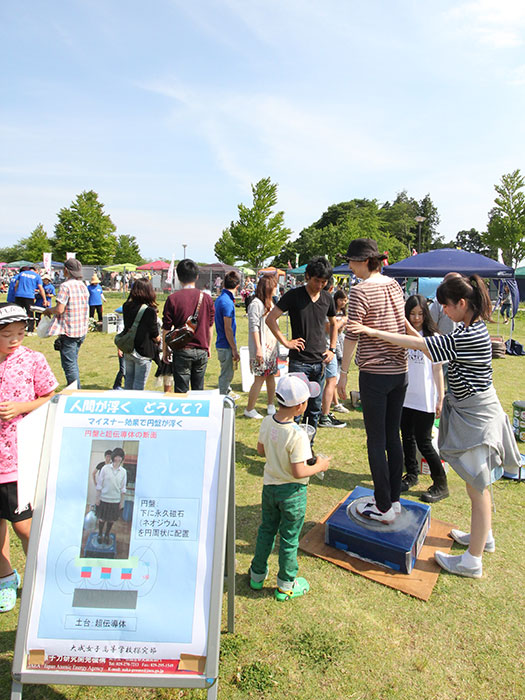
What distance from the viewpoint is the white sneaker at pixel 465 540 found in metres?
3.24

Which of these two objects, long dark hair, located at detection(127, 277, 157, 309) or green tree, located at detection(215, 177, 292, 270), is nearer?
long dark hair, located at detection(127, 277, 157, 309)

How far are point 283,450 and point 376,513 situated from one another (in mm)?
1173

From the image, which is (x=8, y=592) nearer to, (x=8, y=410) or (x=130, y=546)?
(x=8, y=410)

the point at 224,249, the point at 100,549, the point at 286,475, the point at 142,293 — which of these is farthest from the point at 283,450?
the point at 224,249

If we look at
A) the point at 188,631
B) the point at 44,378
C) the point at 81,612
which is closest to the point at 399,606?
the point at 188,631

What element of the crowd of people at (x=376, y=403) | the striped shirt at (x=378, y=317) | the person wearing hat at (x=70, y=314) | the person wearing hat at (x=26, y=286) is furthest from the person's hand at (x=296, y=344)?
the person wearing hat at (x=26, y=286)

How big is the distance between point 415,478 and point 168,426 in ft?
10.4

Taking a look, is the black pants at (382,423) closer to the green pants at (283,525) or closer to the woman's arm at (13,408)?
the green pants at (283,525)

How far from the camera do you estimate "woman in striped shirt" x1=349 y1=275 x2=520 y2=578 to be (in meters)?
2.76

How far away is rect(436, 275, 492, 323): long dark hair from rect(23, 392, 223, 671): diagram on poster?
172cm

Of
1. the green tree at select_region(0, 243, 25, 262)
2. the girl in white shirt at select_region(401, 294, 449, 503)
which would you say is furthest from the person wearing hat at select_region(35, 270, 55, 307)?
the green tree at select_region(0, 243, 25, 262)

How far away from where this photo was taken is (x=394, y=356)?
305cm

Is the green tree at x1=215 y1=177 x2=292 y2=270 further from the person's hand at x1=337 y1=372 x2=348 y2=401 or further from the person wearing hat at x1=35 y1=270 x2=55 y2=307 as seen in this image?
the person's hand at x1=337 y1=372 x2=348 y2=401

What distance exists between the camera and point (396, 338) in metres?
2.82
